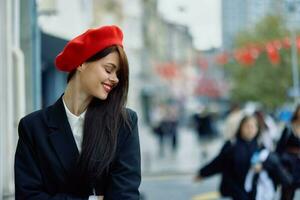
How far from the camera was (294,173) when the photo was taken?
22.0 feet

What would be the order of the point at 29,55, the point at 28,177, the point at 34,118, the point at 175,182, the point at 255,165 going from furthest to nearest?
the point at 175,182 → the point at 29,55 → the point at 255,165 → the point at 34,118 → the point at 28,177

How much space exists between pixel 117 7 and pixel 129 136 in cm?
4189

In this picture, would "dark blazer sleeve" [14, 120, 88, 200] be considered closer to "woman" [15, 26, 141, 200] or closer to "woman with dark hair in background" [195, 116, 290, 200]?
"woman" [15, 26, 141, 200]

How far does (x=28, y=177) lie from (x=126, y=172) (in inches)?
15.0

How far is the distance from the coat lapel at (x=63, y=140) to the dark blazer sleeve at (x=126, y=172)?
16cm

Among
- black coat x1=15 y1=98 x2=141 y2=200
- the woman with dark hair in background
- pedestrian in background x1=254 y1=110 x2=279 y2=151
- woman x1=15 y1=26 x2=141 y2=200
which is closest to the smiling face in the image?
woman x1=15 y1=26 x2=141 y2=200

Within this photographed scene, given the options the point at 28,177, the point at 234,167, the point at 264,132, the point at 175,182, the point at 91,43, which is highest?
the point at 91,43

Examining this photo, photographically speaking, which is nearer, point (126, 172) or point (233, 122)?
point (126, 172)

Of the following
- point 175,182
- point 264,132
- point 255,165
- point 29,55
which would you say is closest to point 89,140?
point 255,165

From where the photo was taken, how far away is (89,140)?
8.87 ft

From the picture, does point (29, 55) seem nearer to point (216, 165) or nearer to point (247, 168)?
point (216, 165)

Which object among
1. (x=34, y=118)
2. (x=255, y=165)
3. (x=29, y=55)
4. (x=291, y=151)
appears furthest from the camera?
(x=29, y=55)

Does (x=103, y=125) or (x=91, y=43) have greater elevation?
(x=91, y=43)

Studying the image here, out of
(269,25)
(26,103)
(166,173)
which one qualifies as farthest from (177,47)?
(26,103)
